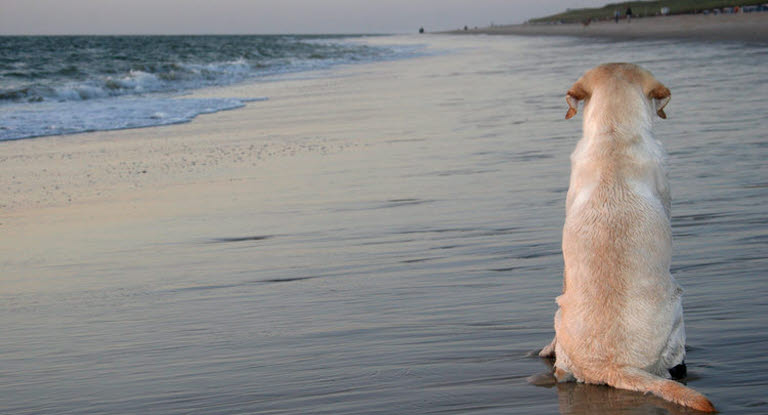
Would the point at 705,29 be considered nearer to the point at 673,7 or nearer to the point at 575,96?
the point at 575,96

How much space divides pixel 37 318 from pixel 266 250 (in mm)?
1529

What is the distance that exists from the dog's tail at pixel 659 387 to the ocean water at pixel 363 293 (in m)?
Answer: 0.05

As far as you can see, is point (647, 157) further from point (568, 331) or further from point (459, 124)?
point (459, 124)

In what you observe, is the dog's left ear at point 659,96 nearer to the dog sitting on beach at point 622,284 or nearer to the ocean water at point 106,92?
the dog sitting on beach at point 622,284

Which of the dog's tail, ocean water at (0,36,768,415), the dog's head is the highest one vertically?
the dog's head

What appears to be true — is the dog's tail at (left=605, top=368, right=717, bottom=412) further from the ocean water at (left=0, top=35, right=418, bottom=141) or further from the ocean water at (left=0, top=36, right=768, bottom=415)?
the ocean water at (left=0, top=35, right=418, bottom=141)

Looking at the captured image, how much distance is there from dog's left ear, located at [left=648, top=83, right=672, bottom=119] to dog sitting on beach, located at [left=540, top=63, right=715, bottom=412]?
0.32 metres

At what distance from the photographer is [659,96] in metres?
3.42

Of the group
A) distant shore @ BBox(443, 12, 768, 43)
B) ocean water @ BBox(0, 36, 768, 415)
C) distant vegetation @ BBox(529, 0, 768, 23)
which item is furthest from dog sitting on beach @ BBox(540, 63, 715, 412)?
distant vegetation @ BBox(529, 0, 768, 23)

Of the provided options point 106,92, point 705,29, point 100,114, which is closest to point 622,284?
point 100,114

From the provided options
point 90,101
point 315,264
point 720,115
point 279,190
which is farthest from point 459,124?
point 90,101

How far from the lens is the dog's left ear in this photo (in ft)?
11.1

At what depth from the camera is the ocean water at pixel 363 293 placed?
126 inches

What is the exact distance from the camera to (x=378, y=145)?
945cm
